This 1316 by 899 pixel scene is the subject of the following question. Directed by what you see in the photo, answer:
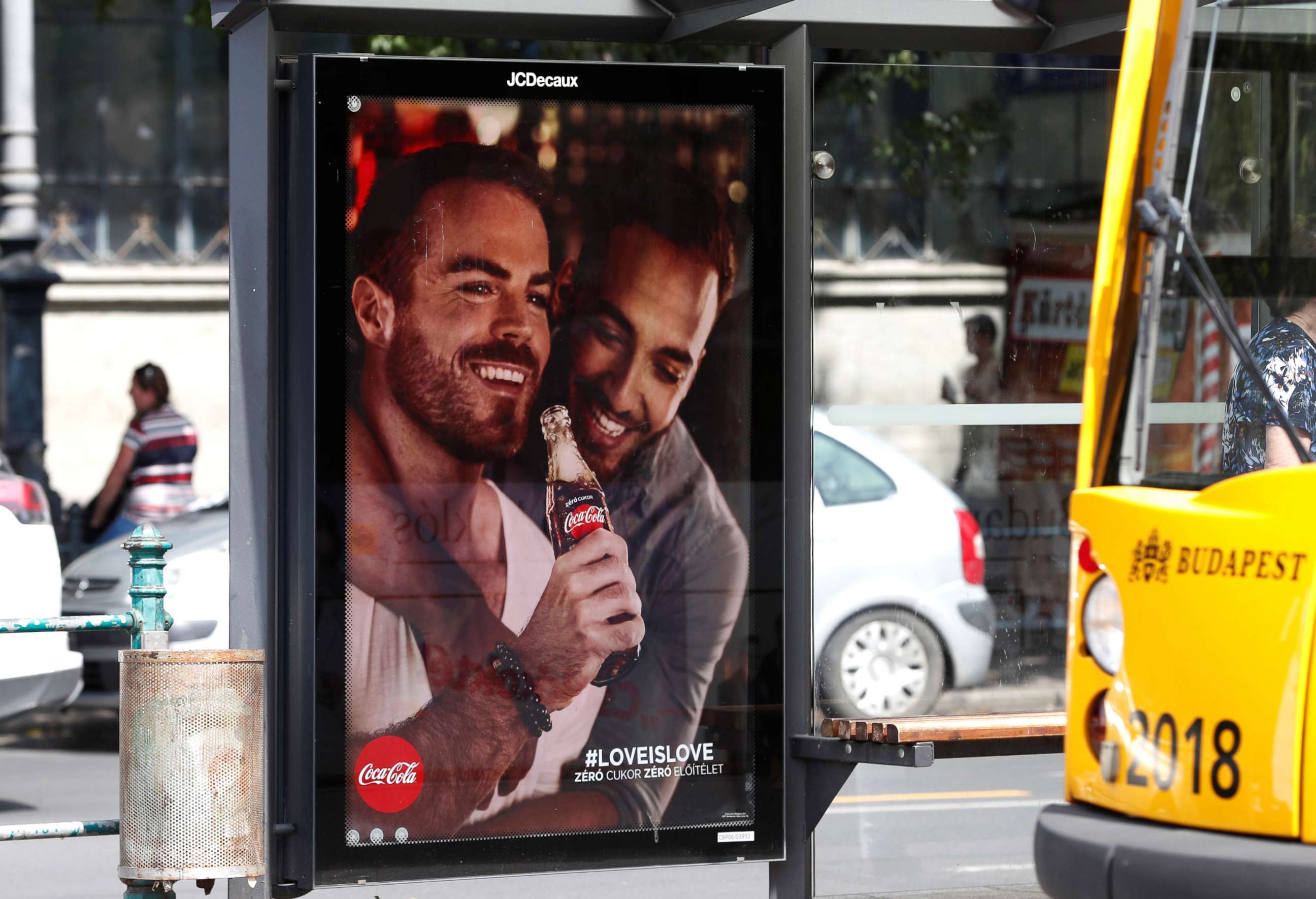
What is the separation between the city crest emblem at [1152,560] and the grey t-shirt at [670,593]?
1928mm

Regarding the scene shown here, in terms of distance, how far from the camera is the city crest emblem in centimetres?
358

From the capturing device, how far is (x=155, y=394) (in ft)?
40.8

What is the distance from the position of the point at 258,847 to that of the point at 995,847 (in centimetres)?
376

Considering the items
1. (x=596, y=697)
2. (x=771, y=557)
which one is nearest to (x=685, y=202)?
(x=771, y=557)

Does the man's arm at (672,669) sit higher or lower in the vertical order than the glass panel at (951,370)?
lower

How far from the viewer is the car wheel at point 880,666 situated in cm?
556

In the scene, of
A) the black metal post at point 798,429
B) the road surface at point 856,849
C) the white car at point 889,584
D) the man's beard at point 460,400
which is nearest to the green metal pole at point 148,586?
the man's beard at point 460,400

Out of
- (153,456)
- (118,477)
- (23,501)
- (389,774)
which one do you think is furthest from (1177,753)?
(118,477)

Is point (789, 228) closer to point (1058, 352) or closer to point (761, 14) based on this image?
point (761, 14)

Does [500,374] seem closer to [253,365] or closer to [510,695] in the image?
[253,365]

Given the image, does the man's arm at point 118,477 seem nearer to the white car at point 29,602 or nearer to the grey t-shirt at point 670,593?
the white car at point 29,602

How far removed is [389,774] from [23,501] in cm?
403

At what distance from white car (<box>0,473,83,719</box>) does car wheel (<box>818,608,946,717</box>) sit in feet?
11.5

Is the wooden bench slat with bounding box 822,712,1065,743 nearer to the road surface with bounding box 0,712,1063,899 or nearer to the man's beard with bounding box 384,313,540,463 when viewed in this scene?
the road surface with bounding box 0,712,1063,899
